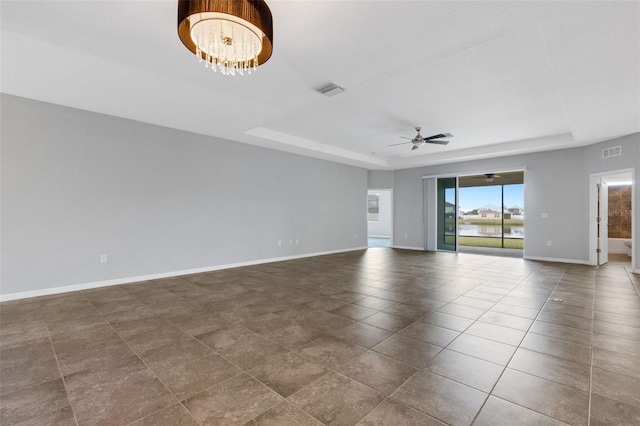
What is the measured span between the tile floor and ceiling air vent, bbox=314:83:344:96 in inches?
116

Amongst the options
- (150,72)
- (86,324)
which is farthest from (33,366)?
(150,72)

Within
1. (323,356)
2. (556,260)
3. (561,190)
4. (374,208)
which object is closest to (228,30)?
(323,356)

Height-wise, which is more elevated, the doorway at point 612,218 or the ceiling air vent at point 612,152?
the ceiling air vent at point 612,152

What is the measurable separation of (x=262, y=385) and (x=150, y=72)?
368cm

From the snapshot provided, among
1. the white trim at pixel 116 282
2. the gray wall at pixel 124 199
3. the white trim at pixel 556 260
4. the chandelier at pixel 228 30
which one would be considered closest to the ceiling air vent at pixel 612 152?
the white trim at pixel 556 260

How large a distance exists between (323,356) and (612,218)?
11.5 meters

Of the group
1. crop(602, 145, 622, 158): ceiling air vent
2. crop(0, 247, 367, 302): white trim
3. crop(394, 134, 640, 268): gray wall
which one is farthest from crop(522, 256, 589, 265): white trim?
crop(0, 247, 367, 302): white trim

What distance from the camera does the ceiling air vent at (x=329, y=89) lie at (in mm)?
3789

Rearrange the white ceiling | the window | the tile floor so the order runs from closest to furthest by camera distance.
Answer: the tile floor, the white ceiling, the window

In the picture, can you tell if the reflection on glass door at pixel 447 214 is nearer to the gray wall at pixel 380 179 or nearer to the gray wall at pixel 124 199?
the gray wall at pixel 380 179

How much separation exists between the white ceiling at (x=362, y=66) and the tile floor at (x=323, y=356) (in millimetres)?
2922

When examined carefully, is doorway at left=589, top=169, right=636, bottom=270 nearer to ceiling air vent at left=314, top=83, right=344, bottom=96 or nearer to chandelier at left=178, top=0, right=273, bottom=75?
ceiling air vent at left=314, top=83, right=344, bottom=96

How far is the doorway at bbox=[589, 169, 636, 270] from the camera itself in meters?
6.71

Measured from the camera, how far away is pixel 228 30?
224 cm
